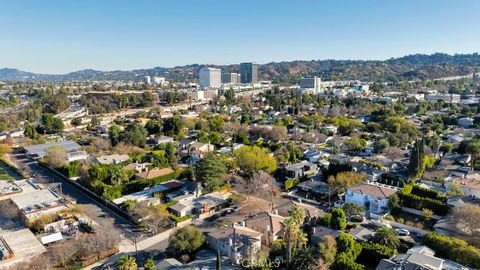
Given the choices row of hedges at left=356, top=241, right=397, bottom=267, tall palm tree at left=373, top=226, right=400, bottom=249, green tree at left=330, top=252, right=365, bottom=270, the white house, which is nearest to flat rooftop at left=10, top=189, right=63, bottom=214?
green tree at left=330, top=252, right=365, bottom=270

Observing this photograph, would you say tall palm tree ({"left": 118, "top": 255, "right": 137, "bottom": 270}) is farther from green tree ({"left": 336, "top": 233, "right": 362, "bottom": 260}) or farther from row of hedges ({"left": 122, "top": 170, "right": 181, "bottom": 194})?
row of hedges ({"left": 122, "top": 170, "right": 181, "bottom": 194})

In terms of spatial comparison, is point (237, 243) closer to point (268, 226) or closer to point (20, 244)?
point (268, 226)

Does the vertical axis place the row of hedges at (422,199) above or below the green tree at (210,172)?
below

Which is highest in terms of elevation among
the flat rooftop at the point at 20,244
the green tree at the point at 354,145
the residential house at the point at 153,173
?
the green tree at the point at 354,145

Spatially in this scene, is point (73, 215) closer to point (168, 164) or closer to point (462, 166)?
point (168, 164)

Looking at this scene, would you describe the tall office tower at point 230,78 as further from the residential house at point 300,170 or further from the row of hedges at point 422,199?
the row of hedges at point 422,199

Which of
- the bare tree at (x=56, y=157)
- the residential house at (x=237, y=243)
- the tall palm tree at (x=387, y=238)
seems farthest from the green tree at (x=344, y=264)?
the bare tree at (x=56, y=157)

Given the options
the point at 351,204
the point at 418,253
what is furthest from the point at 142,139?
the point at 418,253
